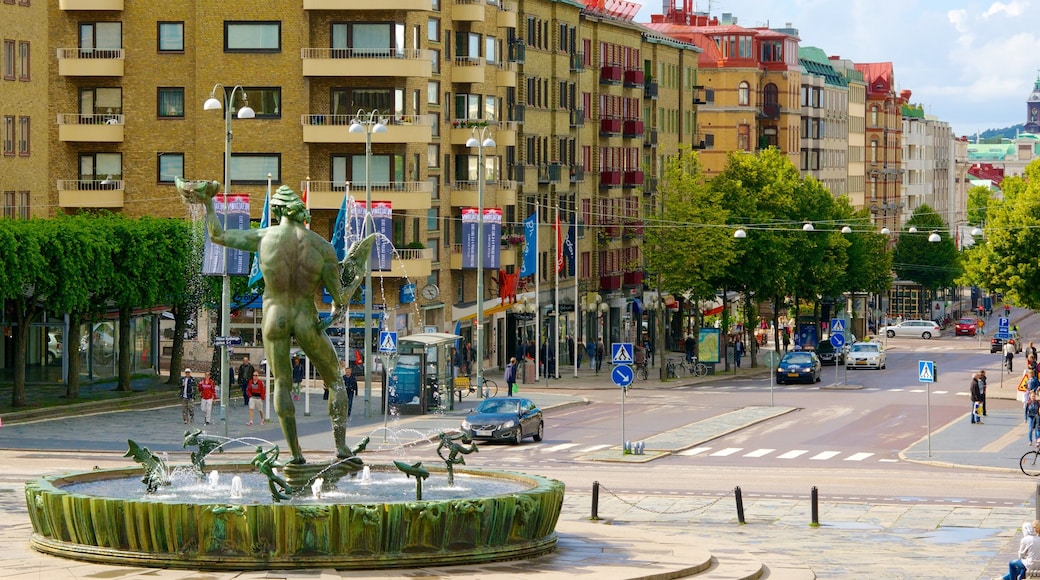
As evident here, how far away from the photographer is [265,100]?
8556 centimetres

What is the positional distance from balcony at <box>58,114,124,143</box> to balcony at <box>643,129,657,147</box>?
44.9 metres

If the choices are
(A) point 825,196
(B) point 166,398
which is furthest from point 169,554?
(A) point 825,196

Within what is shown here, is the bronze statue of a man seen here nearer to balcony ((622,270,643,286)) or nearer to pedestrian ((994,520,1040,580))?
pedestrian ((994,520,1040,580))

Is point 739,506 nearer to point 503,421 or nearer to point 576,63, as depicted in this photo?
point 503,421

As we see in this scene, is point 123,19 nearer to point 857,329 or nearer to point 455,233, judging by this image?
point 455,233

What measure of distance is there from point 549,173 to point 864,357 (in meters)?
19.0

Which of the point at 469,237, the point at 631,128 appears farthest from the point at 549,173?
the point at 469,237

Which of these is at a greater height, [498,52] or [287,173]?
[498,52]

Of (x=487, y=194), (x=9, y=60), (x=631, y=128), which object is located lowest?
(x=487, y=194)

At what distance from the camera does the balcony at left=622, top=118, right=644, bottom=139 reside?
119000 millimetres

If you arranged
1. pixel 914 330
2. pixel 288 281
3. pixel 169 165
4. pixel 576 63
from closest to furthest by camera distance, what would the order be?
pixel 288 281 → pixel 169 165 → pixel 576 63 → pixel 914 330

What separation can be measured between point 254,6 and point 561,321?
94.3 ft

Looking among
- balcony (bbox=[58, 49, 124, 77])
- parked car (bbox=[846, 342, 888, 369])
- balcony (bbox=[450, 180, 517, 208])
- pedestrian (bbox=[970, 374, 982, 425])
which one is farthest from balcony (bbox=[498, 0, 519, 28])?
pedestrian (bbox=[970, 374, 982, 425])

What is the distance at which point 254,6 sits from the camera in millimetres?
85188
